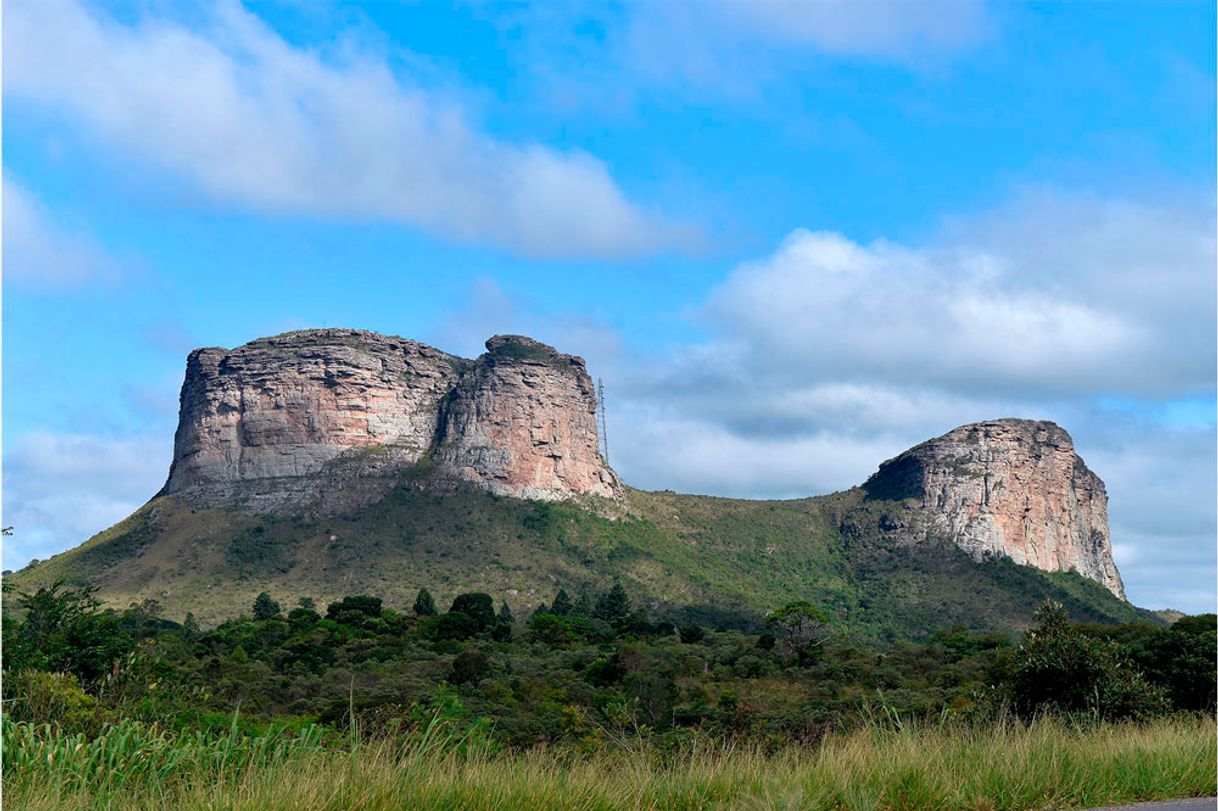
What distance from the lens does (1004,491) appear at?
14738 centimetres

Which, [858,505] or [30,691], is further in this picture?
[858,505]

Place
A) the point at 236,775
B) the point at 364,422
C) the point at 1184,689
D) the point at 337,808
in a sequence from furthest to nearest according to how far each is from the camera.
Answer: the point at 364,422, the point at 1184,689, the point at 236,775, the point at 337,808

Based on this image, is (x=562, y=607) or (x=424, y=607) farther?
(x=562, y=607)

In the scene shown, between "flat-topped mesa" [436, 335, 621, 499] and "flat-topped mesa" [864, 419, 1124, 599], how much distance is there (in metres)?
40.1

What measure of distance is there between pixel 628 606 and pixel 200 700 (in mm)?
67970

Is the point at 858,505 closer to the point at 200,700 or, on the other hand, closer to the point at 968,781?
the point at 200,700

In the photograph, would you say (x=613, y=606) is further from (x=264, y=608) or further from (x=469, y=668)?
(x=469, y=668)

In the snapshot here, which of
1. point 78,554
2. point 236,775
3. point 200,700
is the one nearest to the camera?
point 236,775

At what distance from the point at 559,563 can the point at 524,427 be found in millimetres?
25989

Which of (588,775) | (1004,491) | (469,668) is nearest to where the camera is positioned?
(588,775)

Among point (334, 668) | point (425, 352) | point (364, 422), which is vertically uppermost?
point (425, 352)

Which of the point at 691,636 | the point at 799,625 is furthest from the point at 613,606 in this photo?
the point at 799,625

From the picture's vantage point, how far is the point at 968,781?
28.1 ft

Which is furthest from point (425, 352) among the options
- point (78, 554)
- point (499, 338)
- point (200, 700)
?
point (200, 700)
